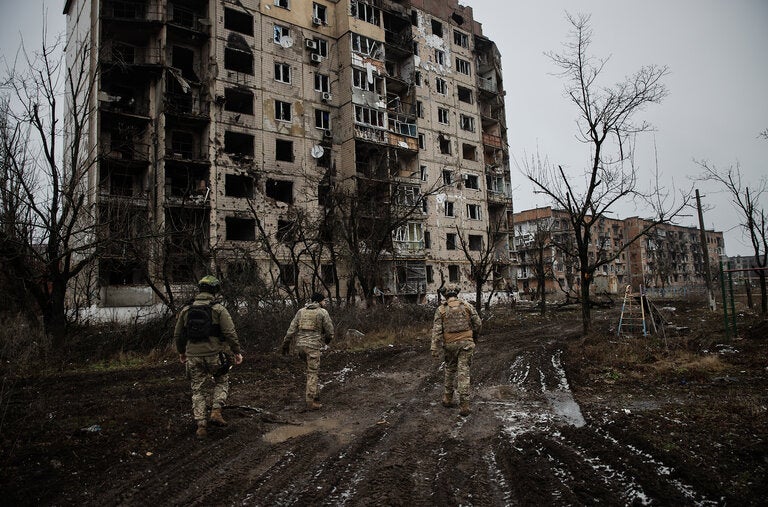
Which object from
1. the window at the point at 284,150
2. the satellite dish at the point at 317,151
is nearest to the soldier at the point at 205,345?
the satellite dish at the point at 317,151

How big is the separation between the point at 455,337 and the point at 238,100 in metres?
30.2

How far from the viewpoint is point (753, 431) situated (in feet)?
18.9

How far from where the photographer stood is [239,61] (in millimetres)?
32906

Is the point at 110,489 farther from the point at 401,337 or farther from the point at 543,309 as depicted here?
the point at 543,309

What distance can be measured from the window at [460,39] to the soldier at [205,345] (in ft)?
149

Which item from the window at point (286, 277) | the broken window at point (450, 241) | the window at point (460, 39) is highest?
the window at point (460, 39)

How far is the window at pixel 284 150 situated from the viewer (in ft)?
110

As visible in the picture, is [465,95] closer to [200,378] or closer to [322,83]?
[322,83]

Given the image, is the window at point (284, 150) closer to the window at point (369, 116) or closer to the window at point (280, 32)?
the window at point (369, 116)

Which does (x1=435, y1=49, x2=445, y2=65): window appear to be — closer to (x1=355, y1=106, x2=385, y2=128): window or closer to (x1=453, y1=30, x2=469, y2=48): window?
(x1=453, y1=30, x2=469, y2=48): window

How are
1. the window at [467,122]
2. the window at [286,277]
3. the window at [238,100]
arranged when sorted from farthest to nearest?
the window at [467,122] → the window at [238,100] → the window at [286,277]

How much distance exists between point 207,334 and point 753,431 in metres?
7.31

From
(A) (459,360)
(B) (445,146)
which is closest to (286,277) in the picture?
(A) (459,360)

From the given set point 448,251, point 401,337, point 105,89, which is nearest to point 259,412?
point 401,337
